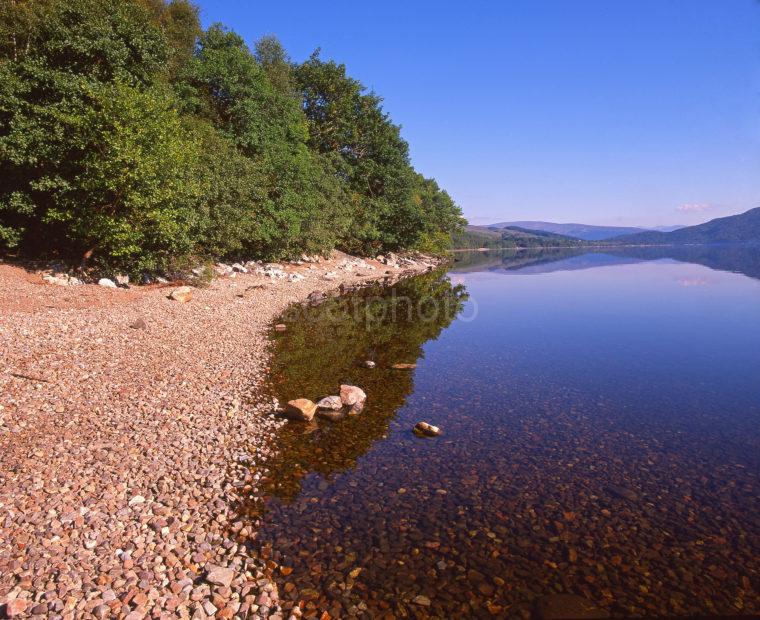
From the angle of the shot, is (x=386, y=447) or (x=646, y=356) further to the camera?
(x=646, y=356)

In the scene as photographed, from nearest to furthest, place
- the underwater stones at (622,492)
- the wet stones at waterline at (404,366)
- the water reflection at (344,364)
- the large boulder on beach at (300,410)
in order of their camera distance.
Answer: the underwater stones at (622,492) → the water reflection at (344,364) → the large boulder on beach at (300,410) → the wet stones at waterline at (404,366)

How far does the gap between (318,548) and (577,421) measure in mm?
8299

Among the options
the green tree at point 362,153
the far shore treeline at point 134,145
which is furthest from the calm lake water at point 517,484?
the green tree at point 362,153

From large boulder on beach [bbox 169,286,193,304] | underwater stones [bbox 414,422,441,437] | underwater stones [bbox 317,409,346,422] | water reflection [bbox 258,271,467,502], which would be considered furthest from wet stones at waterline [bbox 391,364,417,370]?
large boulder on beach [bbox 169,286,193,304]

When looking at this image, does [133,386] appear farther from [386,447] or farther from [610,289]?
[610,289]

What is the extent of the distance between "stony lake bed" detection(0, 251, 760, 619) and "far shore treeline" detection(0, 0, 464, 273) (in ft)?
18.4

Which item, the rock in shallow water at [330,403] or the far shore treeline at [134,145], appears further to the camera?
the far shore treeline at [134,145]

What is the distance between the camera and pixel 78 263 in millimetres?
23125

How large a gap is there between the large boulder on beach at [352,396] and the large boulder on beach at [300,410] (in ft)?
3.90

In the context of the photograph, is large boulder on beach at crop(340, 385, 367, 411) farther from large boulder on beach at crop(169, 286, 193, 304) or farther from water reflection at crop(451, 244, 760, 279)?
water reflection at crop(451, 244, 760, 279)

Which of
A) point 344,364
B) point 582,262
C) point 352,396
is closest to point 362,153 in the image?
point 344,364

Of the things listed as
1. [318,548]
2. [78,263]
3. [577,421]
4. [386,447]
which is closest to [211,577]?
[318,548]

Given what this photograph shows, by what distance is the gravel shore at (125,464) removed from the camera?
18.2ft

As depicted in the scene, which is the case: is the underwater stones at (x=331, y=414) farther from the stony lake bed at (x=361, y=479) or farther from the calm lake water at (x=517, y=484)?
the calm lake water at (x=517, y=484)
